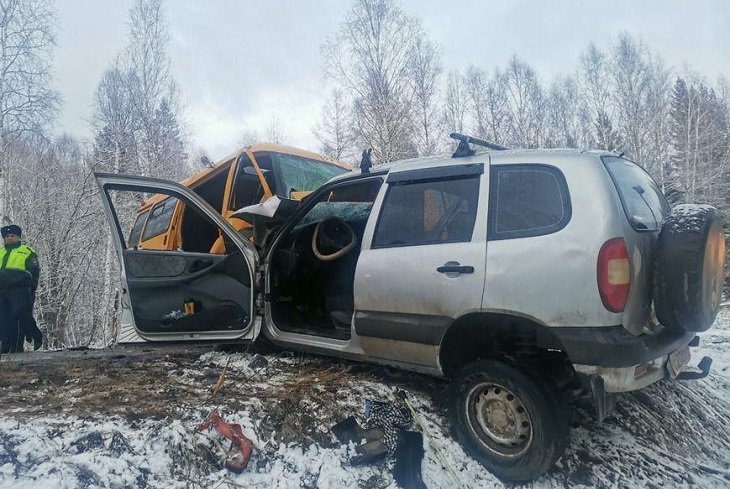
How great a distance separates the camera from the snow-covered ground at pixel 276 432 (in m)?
2.20

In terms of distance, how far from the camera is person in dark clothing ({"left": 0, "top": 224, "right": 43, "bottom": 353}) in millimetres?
5395

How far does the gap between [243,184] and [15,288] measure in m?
3.17

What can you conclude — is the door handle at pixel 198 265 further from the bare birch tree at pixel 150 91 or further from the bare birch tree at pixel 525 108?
the bare birch tree at pixel 525 108

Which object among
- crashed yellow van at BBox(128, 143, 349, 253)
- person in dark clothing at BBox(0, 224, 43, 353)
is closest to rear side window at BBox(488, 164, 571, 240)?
crashed yellow van at BBox(128, 143, 349, 253)

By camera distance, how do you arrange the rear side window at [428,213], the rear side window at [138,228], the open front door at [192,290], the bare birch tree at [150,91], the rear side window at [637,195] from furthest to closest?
the bare birch tree at [150,91] < the rear side window at [138,228] < the open front door at [192,290] < the rear side window at [428,213] < the rear side window at [637,195]

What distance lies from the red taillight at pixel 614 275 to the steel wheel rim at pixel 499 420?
715 mm

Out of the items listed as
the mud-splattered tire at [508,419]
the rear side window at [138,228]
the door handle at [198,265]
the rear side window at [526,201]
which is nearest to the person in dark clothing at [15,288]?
the rear side window at [138,228]

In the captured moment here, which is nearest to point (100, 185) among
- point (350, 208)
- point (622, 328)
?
point (350, 208)

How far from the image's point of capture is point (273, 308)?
147 inches

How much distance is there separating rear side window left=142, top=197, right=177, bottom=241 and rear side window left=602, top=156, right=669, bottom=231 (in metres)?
5.84

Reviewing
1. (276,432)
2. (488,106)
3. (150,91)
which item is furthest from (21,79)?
(488,106)

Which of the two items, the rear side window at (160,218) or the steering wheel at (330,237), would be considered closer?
the steering wheel at (330,237)

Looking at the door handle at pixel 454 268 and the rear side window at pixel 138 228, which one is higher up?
the rear side window at pixel 138 228

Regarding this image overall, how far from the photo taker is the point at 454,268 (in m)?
2.54
